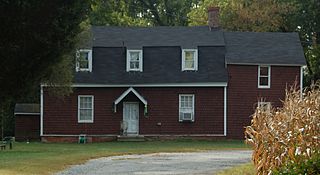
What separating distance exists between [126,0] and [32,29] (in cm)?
5185

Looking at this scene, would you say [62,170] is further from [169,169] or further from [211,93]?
[211,93]

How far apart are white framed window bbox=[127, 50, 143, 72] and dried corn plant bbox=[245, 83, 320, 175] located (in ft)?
91.5

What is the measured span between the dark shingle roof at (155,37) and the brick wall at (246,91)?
2.41m

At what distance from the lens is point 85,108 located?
149 ft

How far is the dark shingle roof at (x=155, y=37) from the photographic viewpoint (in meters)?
46.7

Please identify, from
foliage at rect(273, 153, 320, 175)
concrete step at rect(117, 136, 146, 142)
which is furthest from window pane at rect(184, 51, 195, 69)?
foliage at rect(273, 153, 320, 175)

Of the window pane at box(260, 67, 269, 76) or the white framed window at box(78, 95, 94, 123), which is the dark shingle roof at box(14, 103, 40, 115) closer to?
the white framed window at box(78, 95, 94, 123)

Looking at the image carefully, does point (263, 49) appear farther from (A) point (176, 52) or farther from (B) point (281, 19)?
(B) point (281, 19)

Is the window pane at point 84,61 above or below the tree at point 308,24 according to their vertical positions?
below

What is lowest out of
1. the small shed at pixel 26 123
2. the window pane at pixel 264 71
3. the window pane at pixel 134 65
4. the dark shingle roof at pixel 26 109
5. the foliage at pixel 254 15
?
the small shed at pixel 26 123

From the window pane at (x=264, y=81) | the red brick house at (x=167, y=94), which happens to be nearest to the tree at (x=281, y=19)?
the window pane at (x=264, y=81)

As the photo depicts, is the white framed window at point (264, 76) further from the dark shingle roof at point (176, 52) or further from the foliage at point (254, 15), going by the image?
the foliage at point (254, 15)

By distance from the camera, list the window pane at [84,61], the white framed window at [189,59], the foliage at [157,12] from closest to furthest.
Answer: the window pane at [84,61]
the white framed window at [189,59]
the foliage at [157,12]

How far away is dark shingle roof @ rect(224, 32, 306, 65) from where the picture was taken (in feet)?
151
